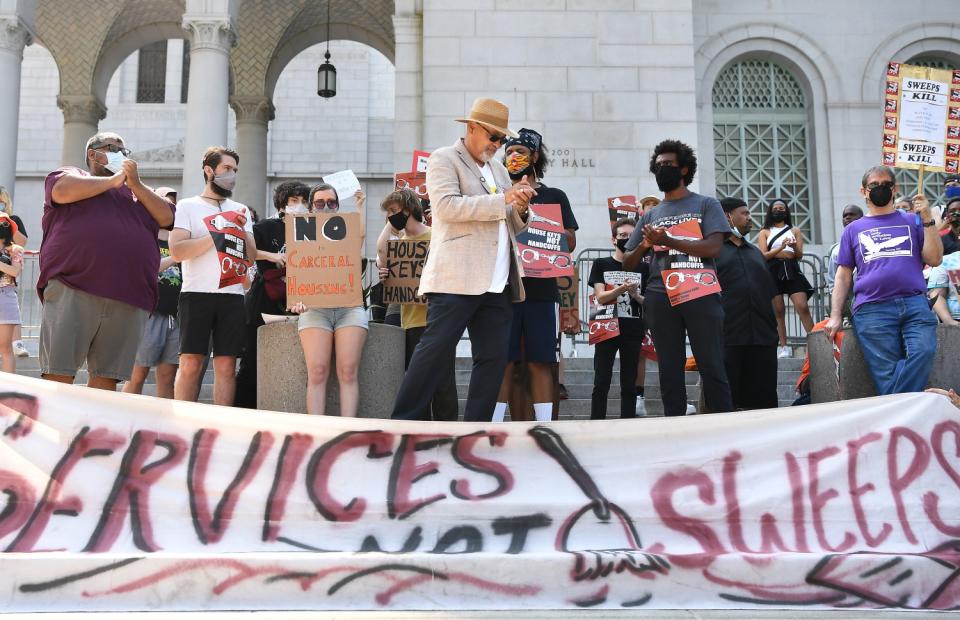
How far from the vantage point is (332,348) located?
250 inches

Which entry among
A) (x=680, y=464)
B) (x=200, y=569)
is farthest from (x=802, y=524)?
(x=200, y=569)

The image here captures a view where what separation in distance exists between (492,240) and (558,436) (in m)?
1.40

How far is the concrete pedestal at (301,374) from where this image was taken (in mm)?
6375

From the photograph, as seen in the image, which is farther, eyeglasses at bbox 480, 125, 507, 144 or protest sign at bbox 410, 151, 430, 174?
protest sign at bbox 410, 151, 430, 174

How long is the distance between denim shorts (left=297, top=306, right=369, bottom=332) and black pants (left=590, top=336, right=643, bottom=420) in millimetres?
2761

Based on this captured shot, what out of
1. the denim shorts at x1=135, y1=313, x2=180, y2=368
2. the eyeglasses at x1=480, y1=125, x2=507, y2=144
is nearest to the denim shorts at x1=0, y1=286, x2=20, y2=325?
the denim shorts at x1=135, y1=313, x2=180, y2=368

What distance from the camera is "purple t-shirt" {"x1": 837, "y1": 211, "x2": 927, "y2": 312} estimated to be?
6.53 m

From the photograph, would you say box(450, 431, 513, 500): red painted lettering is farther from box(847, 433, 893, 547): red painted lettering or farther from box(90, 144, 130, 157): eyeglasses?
box(90, 144, 130, 157): eyeglasses

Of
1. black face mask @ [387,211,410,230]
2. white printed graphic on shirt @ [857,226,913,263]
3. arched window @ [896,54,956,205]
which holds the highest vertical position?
arched window @ [896,54,956,205]

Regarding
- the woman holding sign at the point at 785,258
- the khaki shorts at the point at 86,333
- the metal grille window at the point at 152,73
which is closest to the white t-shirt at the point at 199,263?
the khaki shorts at the point at 86,333

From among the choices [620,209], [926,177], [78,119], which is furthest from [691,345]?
[78,119]

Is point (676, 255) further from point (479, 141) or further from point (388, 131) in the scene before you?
point (388, 131)

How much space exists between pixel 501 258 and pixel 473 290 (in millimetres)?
319

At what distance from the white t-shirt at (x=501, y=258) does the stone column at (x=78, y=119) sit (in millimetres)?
19218
